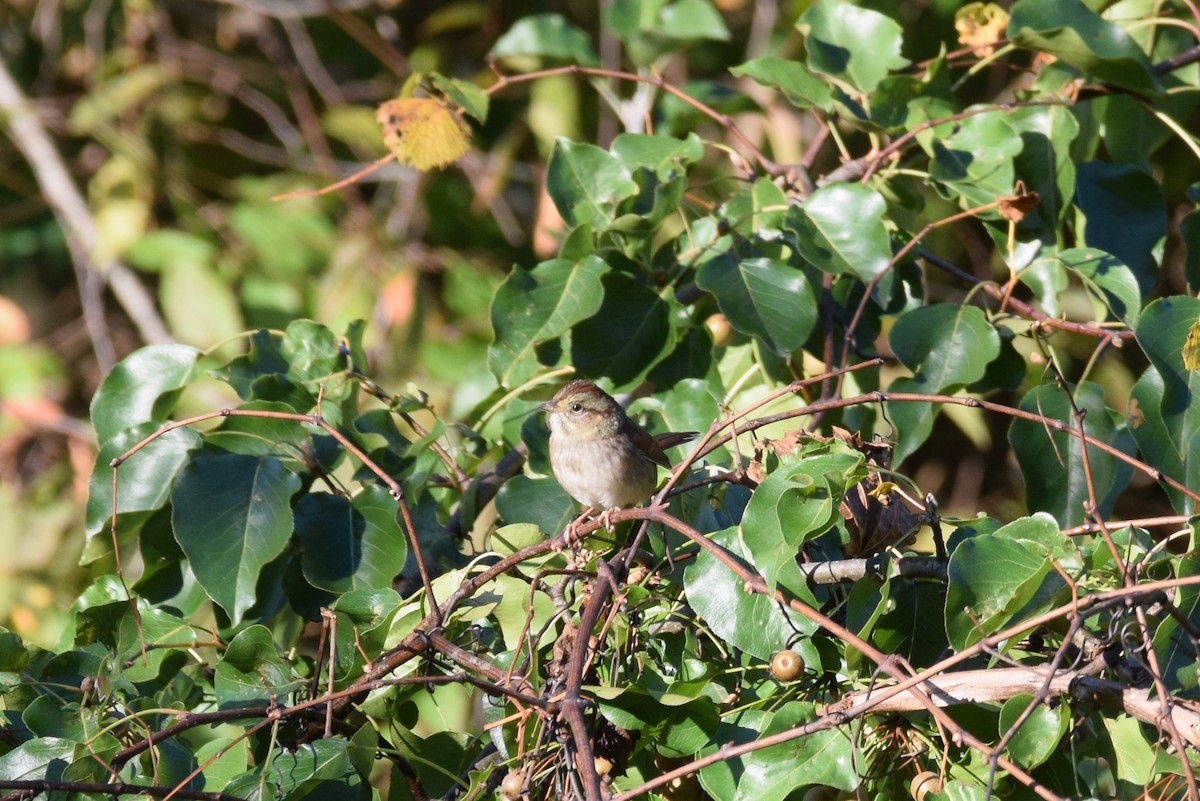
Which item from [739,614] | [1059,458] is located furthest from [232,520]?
[1059,458]

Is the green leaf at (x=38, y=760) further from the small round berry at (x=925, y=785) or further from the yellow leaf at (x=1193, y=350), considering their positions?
the yellow leaf at (x=1193, y=350)

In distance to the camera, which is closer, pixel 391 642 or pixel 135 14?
pixel 391 642

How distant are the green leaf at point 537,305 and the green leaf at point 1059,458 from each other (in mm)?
909

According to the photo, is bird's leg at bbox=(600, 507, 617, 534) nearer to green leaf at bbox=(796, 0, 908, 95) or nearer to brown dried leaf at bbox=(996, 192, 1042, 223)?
brown dried leaf at bbox=(996, 192, 1042, 223)

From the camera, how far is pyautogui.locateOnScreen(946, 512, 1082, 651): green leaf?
5.71ft

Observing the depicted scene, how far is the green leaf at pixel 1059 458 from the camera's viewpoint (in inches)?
91.7

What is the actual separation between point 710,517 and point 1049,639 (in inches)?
26.7

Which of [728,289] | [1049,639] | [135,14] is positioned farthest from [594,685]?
[135,14]

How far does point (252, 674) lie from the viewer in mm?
2014

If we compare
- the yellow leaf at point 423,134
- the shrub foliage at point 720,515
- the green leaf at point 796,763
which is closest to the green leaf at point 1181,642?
the shrub foliage at point 720,515

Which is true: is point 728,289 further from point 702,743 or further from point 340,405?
point 702,743

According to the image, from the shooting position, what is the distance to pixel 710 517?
7.63 feet

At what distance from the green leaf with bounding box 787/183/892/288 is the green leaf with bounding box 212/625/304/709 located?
4.27ft

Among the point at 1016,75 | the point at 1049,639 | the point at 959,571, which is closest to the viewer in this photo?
the point at 959,571
